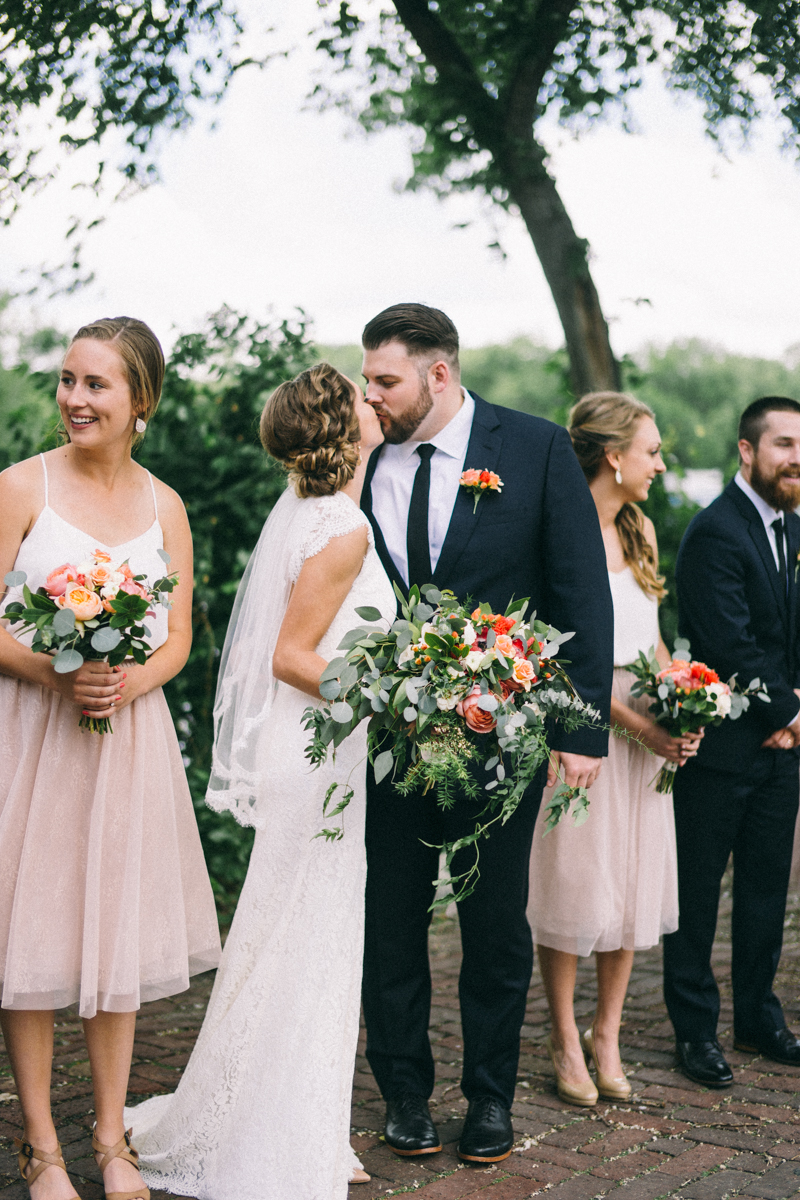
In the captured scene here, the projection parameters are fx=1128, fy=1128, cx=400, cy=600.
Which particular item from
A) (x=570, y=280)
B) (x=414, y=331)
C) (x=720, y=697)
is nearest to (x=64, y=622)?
(x=414, y=331)

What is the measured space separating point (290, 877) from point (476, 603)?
1013 millimetres

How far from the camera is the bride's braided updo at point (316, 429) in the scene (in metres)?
3.35

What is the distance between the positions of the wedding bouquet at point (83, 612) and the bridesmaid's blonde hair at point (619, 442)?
1933 millimetres

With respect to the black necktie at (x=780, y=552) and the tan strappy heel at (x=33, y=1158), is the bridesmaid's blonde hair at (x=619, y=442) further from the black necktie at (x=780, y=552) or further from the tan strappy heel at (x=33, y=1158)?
the tan strappy heel at (x=33, y=1158)

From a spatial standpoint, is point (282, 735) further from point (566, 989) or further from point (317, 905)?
point (566, 989)

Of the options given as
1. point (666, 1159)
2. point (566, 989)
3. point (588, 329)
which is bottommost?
point (666, 1159)

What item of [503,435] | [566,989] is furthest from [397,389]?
[566,989]

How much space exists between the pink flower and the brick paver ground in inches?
65.2

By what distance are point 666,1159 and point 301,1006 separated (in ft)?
4.09

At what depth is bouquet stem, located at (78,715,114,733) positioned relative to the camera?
121 inches

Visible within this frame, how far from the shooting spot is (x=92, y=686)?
2998mm

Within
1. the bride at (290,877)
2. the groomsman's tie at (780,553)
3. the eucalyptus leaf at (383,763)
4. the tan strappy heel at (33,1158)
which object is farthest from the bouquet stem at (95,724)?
the groomsman's tie at (780,553)

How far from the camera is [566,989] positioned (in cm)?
405

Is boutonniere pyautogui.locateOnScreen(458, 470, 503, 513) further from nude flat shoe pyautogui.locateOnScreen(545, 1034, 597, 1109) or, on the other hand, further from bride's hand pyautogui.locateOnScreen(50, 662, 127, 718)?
nude flat shoe pyautogui.locateOnScreen(545, 1034, 597, 1109)
